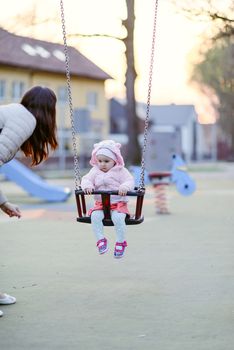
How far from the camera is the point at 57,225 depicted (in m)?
13.3

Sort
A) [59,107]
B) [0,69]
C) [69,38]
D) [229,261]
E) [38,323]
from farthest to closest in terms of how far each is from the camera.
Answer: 1. [59,107]
2. [0,69]
3. [69,38]
4. [229,261]
5. [38,323]

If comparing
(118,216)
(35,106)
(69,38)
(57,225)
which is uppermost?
(69,38)

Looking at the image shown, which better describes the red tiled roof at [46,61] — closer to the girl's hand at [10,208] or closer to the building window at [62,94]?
the building window at [62,94]

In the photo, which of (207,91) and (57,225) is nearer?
(57,225)

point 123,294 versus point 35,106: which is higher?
point 35,106

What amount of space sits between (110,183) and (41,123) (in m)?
1.11

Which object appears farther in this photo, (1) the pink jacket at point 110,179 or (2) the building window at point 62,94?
(2) the building window at point 62,94

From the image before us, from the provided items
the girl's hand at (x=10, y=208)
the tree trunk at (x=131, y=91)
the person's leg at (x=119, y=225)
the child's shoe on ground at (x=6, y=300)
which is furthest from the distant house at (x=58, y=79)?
the girl's hand at (x=10, y=208)

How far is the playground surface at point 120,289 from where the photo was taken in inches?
205

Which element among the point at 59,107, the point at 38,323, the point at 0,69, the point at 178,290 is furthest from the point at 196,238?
the point at 59,107

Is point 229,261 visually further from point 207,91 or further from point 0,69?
point 207,91

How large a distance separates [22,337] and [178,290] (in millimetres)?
1994

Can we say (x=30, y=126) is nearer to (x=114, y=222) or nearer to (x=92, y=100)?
(x=114, y=222)

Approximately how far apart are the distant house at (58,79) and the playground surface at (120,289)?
34.4 meters
